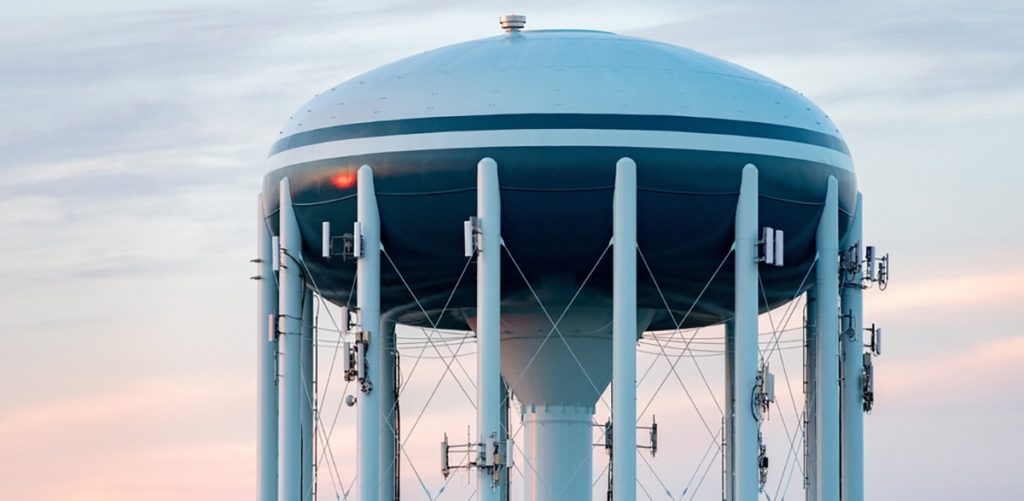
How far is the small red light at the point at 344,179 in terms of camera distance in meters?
64.7

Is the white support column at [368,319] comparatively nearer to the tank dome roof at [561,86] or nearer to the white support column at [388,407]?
the tank dome roof at [561,86]

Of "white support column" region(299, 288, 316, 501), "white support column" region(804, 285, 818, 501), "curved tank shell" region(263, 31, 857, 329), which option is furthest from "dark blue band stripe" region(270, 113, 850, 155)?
"white support column" region(299, 288, 316, 501)

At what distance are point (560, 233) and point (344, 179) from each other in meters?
4.68

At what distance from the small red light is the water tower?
34mm

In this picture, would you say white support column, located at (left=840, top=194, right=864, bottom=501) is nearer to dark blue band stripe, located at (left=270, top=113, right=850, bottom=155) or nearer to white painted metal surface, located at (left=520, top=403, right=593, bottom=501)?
dark blue band stripe, located at (left=270, top=113, right=850, bottom=155)

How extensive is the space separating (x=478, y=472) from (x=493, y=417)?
1159mm

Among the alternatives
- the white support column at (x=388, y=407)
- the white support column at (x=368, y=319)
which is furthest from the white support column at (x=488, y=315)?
the white support column at (x=388, y=407)

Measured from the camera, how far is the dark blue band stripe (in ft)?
208

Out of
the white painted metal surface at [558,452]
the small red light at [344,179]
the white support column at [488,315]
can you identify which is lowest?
the white painted metal surface at [558,452]

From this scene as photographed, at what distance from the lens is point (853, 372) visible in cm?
6812

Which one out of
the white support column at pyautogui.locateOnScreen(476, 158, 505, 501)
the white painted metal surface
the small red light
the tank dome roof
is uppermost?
the tank dome roof

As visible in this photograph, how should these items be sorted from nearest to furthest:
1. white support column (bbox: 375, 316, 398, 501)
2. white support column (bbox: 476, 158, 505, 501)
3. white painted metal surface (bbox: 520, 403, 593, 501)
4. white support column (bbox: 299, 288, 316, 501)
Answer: white support column (bbox: 476, 158, 505, 501) → white painted metal surface (bbox: 520, 403, 593, 501) → white support column (bbox: 299, 288, 316, 501) → white support column (bbox: 375, 316, 398, 501)

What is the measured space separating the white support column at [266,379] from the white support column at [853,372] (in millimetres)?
12419

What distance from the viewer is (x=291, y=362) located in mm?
67062
